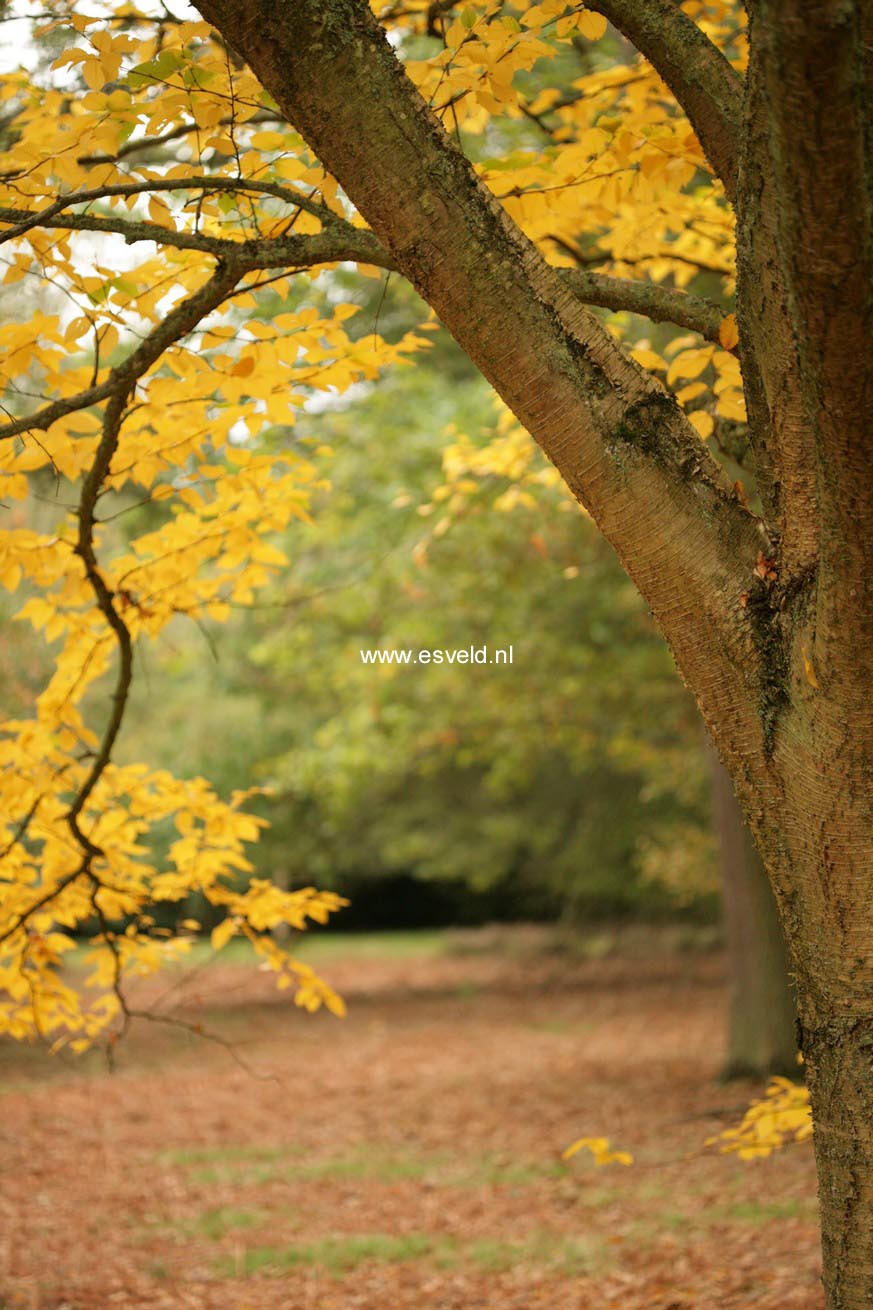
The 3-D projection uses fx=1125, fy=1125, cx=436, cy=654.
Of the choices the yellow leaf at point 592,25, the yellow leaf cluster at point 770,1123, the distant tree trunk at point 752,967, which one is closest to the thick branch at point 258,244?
the yellow leaf at point 592,25

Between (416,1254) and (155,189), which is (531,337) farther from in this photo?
(416,1254)

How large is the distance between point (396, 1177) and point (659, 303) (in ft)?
18.4

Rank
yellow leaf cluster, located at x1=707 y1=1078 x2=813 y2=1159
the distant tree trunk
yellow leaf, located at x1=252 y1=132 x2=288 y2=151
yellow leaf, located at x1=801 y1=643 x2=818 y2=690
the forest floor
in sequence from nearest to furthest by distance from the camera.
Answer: yellow leaf, located at x1=801 y1=643 x2=818 y2=690 → yellow leaf, located at x1=252 y1=132 x2=288 y2=151 → yellow leaf cluster, located at x1=707 y1=1078 x2=813 y2=1159 → the forest floor → the distant tree trunk

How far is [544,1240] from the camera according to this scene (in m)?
5.29

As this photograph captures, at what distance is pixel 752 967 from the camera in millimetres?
7816

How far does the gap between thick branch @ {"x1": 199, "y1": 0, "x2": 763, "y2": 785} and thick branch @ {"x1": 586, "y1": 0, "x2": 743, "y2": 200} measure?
710 millimetres

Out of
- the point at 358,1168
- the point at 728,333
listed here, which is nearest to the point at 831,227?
the point at 728,333

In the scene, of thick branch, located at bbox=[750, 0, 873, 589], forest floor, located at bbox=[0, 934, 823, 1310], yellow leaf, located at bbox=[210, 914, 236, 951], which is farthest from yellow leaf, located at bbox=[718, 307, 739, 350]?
forest floor, located at bbox=[0, 934, 823, 1310]

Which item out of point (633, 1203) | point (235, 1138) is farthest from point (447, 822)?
point (633, 1203)

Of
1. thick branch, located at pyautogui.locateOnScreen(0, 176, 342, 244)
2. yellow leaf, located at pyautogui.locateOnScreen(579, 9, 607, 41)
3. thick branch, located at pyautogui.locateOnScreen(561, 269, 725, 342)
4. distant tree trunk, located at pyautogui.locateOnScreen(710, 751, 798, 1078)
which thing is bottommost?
distant tree trunk, located at pyautogui.locateOnScreen(710, 751, 798, 1078)

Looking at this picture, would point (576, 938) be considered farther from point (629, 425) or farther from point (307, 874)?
point (629, 425)

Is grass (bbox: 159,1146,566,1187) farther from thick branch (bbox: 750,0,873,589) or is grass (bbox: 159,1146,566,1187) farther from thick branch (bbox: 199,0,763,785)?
thick branch (bbox: 750,0,873,589)

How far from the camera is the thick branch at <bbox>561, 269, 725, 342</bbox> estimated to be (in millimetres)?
2561

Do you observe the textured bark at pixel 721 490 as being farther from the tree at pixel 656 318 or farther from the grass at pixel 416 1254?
the grass at pixel 416 1254
